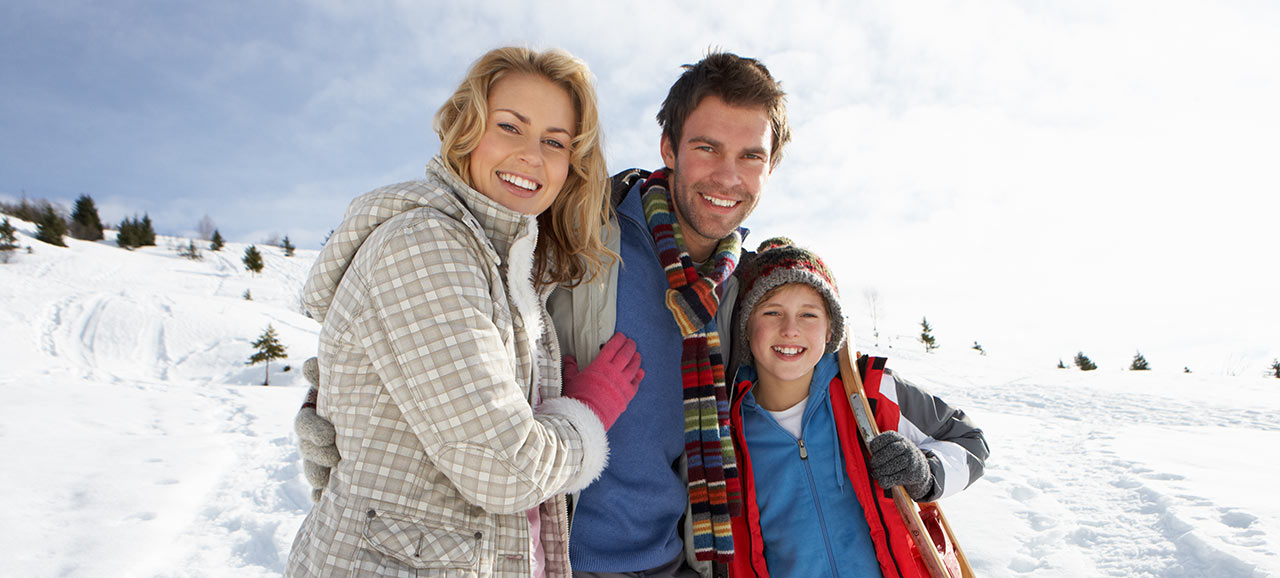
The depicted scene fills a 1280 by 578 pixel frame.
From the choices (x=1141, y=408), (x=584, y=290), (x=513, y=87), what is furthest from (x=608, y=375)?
(x=1141, y=408)

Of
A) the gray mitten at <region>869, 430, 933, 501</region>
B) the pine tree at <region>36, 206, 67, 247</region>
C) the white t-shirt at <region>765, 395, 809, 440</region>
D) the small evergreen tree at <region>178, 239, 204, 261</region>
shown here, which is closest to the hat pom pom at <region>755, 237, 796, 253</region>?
the white t-shirt at <region>765, 395, 809, 440</region>

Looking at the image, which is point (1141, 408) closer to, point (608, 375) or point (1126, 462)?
point (1126, 462)

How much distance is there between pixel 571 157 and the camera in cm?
200

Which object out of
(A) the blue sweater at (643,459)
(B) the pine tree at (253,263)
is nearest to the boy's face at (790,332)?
(A) the blue sweater at (643,459)

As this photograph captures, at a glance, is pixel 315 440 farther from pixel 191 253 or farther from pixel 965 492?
pixel 191 253

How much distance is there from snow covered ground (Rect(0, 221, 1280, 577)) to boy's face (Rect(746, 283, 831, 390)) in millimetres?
2304

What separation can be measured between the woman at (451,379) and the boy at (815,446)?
102 centimetres

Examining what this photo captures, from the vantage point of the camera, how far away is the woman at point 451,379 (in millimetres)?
1387

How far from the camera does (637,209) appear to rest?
2.59 m

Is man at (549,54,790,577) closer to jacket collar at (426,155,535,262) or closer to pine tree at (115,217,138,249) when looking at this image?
jacket collar at (426,155,535,262)

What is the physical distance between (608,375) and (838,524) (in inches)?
43.9

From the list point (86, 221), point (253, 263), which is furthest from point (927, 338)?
point (86, 221)

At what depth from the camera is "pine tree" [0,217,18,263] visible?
21436mm

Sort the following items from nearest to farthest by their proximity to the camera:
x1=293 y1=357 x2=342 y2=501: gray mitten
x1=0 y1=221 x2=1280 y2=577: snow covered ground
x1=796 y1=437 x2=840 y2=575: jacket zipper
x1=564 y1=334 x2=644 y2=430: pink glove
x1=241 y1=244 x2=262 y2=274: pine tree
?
x1=293 y1=357 x2=342 y2=501: gray mitten → x1=564 y1=334 x2=644 y2=430: pink glove → x1=796 y1=437 x2=840 y2=575: jacket zipper → x1=0 y1=221 x2=1280 y2=577: snow covered ground → x1=241 y1=244 x2=262 y2=274: pine tree
